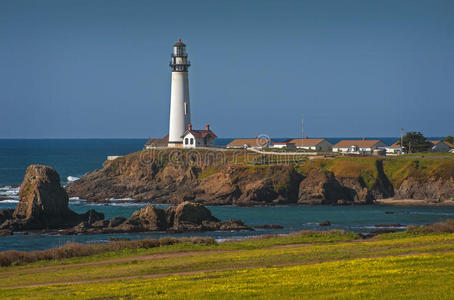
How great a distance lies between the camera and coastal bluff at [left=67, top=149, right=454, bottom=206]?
290ft

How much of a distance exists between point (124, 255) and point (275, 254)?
29.5 ft

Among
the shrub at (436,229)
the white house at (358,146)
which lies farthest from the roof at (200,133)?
the shrub at (436,229)

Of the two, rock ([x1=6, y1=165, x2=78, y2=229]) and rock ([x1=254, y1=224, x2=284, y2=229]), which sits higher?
rock ([x1=6, y1=165, x2=78, y2=229])

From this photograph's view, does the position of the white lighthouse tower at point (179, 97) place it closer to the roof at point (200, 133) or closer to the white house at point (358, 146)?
the roof at point (200, 133)

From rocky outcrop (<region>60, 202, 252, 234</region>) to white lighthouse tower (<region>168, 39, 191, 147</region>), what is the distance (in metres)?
49.0

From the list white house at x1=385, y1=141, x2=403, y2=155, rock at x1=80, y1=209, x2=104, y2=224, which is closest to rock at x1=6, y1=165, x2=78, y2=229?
rock at x1=80, y1=209, x2=104, y2=224

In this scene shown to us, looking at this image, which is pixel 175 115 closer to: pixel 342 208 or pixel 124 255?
pixel 342 208

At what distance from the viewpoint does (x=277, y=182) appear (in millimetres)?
90625

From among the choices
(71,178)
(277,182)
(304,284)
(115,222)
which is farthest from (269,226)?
(71,178)

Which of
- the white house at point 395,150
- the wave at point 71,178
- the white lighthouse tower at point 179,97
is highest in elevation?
the white lighthouse tower at point 179,97

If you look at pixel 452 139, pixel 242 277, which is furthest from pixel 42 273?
pixel 452 139

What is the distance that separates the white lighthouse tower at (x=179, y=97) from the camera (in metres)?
110

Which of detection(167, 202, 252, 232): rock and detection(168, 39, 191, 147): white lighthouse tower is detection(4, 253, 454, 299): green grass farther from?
detection(168, 39, 191, 147): white lighthouse tower

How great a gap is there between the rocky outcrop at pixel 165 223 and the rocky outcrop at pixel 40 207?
8.45 feet
